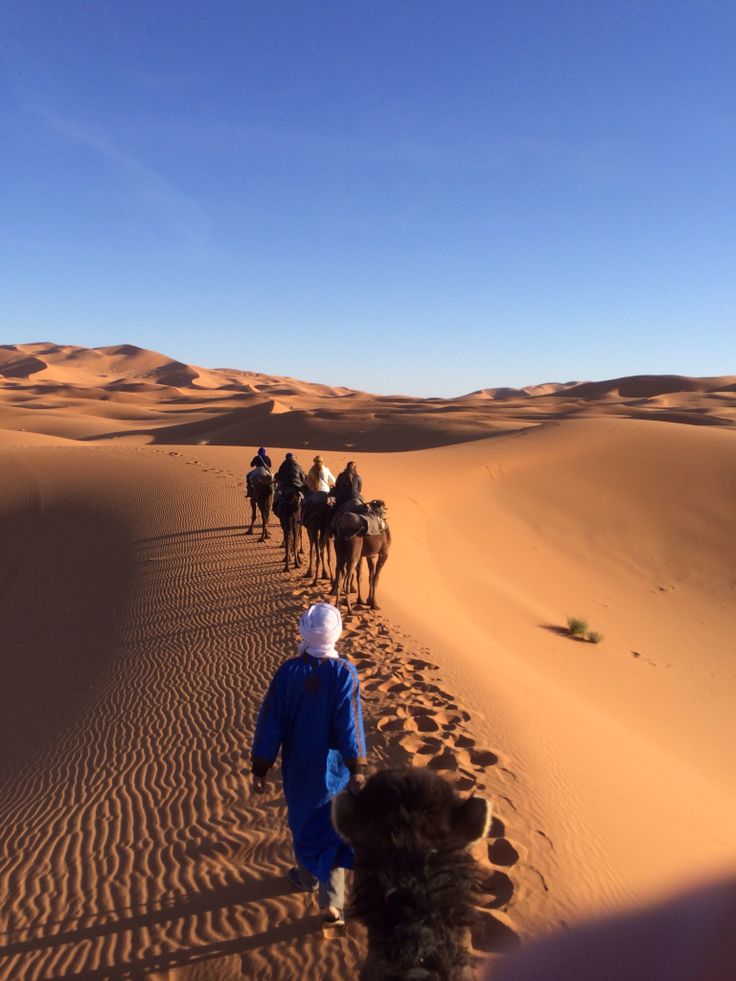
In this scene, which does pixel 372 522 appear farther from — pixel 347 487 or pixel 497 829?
pixel 497 829

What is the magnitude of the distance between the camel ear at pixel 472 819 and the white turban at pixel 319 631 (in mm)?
1337

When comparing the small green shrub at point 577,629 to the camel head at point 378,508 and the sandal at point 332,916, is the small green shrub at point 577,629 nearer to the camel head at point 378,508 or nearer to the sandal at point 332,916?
the camel head at point 378,508

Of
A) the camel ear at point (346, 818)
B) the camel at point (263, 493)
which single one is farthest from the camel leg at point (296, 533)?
the camel ear at point (346, 818)

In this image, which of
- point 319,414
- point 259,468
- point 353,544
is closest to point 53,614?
point 259,468

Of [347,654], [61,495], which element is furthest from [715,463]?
[61,495]

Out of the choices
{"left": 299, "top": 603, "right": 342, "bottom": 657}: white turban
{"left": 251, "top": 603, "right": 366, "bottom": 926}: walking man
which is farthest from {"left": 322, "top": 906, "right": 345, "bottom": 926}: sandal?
{"left": 299, "top": 603, "right": 342, "bottom": 657}: white turban

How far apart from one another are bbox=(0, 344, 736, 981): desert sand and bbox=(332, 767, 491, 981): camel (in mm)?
2047

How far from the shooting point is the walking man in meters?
3.40

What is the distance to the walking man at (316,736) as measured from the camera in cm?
340

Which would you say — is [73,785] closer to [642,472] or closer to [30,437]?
[642,472]

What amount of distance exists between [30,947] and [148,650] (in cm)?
499

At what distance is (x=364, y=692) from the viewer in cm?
682

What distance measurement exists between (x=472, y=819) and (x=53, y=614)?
10.8 m

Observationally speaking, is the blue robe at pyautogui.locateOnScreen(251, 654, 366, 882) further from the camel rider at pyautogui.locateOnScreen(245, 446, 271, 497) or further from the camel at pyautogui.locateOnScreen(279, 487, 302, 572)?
the camel rider at pyautogui.locateOnScreen(245, 446, 271, 497)
